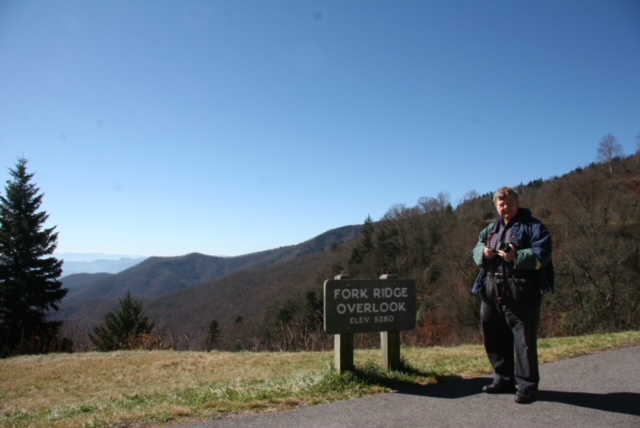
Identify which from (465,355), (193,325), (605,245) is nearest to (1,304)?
(465,355)

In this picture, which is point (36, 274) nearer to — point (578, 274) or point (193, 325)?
point (578, 274)

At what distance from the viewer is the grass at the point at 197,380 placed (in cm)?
416

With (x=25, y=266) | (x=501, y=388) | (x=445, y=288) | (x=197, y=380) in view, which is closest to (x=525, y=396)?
(x=501, y=388)

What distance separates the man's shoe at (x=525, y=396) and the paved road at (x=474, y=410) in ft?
0.15

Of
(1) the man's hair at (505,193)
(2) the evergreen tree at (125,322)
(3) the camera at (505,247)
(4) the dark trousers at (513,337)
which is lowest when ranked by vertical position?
(2) the evergreen tree at (125,322)

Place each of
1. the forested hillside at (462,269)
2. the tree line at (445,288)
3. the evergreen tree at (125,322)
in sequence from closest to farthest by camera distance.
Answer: the tree line at (445,288), the evergreen tree at (125,322), the forested hillside at (462,269)

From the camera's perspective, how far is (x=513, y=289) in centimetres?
399

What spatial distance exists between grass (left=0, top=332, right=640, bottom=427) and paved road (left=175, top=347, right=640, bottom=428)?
0.93 ft

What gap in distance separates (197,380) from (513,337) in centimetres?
563

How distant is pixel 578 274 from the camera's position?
32.9m

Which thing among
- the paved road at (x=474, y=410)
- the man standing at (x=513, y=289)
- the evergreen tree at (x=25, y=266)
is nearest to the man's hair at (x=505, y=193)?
the man standing at (x=513, y=289)

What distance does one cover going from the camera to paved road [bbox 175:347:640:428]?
345cm

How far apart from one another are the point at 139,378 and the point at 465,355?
6.04m

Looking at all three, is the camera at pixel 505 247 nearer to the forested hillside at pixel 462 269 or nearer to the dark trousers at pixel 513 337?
the dark trousers at pixel 513 337
